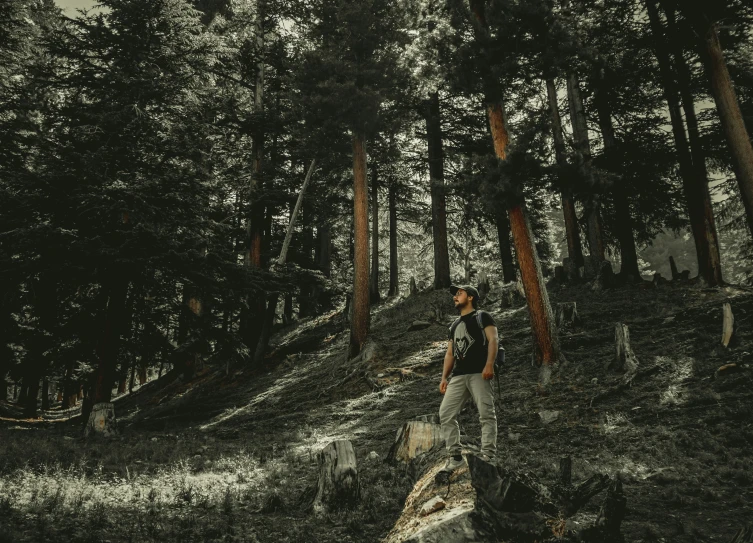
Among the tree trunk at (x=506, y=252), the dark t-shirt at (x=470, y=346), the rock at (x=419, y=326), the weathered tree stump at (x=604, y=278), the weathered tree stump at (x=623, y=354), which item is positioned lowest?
the weathered tree stump at (x=623, y=354)

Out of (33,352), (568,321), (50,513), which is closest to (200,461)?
(50,513)

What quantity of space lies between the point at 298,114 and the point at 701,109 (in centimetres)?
1381

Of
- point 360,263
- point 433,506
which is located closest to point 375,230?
point 360,263

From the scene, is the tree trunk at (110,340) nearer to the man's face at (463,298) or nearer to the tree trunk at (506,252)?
the man's face at (463,298)

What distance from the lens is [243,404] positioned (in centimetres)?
1465

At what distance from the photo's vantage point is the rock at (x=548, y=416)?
790 centimetres

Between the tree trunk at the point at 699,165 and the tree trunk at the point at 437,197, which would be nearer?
the tree trunk at the point at 699,165

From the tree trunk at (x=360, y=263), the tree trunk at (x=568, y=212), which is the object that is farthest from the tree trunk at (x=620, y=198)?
the tree trunk at (x=360, y=263)

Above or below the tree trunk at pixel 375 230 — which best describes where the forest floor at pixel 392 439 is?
below

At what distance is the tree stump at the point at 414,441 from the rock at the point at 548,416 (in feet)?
7.54

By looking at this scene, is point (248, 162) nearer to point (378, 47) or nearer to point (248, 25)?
point (248, 25)

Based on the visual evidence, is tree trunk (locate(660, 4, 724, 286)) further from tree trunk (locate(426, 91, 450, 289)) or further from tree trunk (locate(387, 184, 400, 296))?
tree trunk (locate(387, 184, 400, 296))

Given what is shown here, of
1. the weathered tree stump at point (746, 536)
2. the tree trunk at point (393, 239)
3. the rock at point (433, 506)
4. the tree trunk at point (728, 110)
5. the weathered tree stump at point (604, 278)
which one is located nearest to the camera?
the weathered tree stump at point (746, 536)

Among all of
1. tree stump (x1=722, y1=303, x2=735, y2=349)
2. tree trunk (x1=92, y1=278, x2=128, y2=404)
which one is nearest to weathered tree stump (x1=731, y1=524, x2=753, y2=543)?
tree stump (x1=722, y1=303, x2=735, y2=349)
